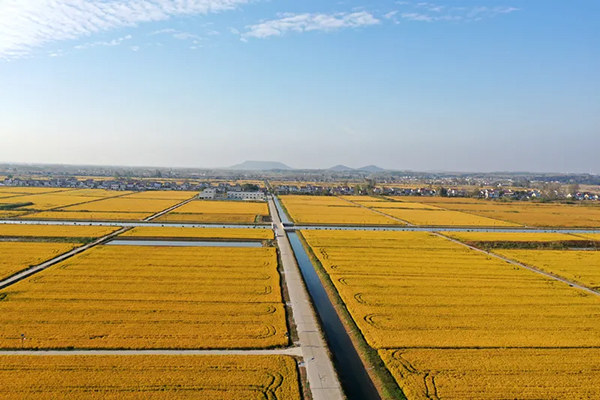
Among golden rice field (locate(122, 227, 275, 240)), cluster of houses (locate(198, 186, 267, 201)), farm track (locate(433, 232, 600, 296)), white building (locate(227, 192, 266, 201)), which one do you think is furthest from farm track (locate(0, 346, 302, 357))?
white building (locate(227, 192, 266, 201))

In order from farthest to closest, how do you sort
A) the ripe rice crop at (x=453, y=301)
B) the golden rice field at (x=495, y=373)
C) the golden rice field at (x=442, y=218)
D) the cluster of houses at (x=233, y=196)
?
the cluster of houses at (x=233, y=196) < the golden rice field at (x=442, y=218) < the ripe rice crop at (x=453, y=301) < the golden rice field at (x=495, y=373)

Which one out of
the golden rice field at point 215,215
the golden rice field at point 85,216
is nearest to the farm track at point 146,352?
the golden rice field at point 215,215

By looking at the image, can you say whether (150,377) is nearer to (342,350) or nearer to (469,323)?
(342,350)

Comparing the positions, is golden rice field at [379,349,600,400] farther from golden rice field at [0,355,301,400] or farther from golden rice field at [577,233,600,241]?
golden rice field at [577,233,600,241]

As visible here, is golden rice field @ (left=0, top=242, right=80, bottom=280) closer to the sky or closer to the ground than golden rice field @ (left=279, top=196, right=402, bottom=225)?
closer to the ground

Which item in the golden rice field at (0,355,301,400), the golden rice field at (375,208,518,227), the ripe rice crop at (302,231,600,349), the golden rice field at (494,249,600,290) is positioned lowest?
the golden rice field at (0,355,301,400)

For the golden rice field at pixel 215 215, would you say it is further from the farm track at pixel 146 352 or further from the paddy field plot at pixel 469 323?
the farm track at pixel 146 352
